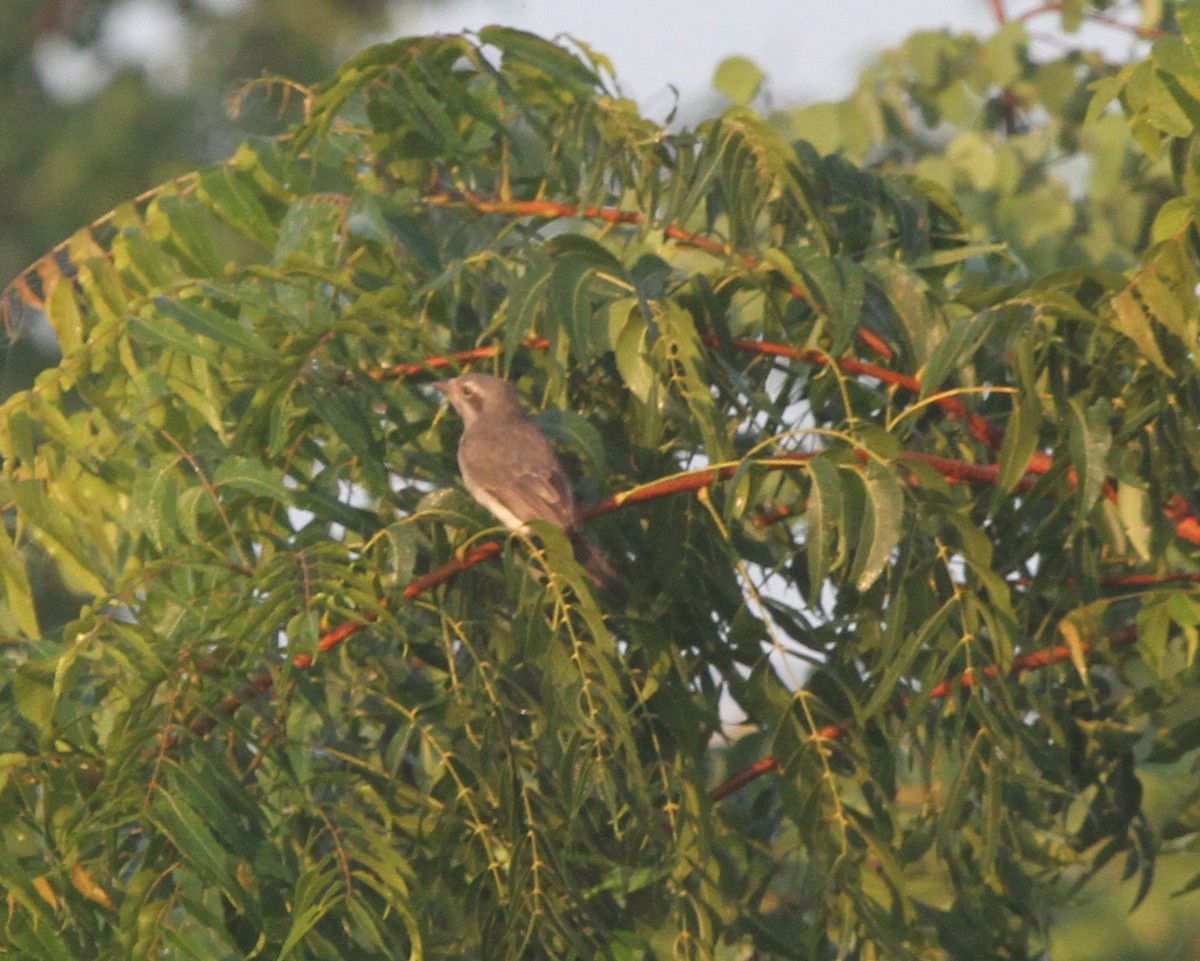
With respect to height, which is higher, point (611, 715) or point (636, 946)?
point (611, 715)

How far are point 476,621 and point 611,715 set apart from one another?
542 millimetres

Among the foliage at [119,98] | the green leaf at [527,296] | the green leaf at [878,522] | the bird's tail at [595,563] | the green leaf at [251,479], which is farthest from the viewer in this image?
the foliage at [119,98]

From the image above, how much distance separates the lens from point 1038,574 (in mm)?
3797

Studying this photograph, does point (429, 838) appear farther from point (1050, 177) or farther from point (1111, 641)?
point (1050, 177)

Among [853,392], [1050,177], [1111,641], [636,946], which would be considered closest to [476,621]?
[636,946]

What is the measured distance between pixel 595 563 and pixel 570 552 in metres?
0.91

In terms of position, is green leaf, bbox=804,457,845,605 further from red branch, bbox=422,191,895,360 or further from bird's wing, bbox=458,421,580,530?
bird's wing, bbox=458,421,580,530

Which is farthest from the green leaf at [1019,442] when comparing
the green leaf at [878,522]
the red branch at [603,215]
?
the red branch at [603,215]

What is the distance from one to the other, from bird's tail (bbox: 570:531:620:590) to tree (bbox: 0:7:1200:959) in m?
0.05

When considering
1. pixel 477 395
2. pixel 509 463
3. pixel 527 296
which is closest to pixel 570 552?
pixel 527 296

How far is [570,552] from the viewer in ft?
10.5

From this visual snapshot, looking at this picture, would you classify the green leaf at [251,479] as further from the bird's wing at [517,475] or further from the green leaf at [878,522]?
the green leaf at [878,522]

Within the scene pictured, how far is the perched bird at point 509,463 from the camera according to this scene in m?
4.32

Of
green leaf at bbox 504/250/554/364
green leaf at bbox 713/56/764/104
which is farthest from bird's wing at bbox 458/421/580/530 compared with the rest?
green leaf at bbox 713/56/764/104
